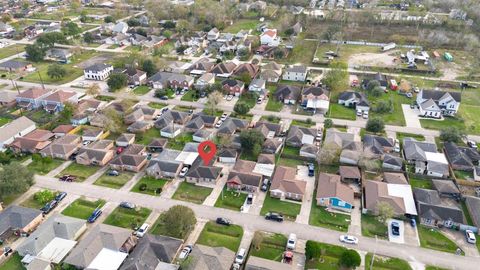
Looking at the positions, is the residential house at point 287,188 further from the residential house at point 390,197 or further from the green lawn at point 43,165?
the green lawn at point 43,165

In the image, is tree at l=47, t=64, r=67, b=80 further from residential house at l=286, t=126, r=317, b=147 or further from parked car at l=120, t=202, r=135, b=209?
residential house at l=286, t=126, r=317, b=147

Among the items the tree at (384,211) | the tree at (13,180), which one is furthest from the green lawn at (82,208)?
the tree at (384,211)

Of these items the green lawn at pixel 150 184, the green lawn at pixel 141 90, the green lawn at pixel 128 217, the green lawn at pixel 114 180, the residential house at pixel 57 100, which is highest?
the residential house at pixel 57 100

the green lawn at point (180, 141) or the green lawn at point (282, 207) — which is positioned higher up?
the green lawn at point (180, 141)

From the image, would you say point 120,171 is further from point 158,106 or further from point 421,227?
point 421,227

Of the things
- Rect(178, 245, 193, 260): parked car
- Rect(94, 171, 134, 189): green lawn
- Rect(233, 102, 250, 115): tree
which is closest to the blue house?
Rect(178, 245, 193, 260): parked car

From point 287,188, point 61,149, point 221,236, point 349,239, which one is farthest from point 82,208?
point 349,239
